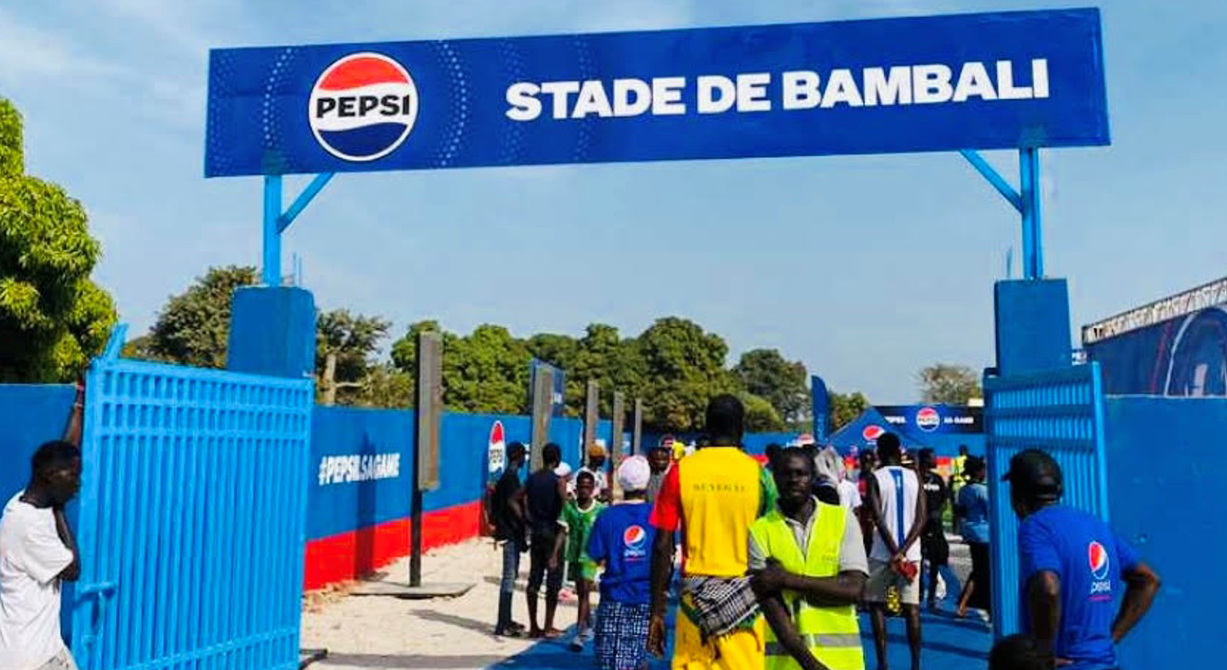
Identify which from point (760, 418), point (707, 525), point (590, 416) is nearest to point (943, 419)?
point (590, 416)

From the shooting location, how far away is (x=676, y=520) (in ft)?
17.3

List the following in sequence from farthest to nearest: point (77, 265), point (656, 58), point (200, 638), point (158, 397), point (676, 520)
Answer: point (77, 265) → point (656, 58) → point (200, 638) → point (158, 397) → point (676, 520)

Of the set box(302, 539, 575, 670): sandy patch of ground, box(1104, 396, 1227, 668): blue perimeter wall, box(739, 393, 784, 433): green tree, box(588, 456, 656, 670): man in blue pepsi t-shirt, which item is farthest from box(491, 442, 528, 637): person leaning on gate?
box(739, 393, 784, 433): green tree

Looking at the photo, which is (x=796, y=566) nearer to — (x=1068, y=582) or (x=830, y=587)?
(x=830, y=587)

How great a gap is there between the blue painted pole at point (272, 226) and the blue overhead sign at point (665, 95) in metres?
0.13

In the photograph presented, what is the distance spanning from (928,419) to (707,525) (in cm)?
2428

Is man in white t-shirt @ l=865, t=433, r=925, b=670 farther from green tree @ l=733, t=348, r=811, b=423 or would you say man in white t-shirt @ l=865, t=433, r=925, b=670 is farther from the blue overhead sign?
green tree @ l=733, t=348, r=811, b=423

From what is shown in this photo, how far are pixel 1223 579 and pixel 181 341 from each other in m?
37.9

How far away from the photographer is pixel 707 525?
5.18 metres

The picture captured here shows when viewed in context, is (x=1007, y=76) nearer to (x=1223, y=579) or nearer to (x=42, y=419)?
(x=1223, y=579)

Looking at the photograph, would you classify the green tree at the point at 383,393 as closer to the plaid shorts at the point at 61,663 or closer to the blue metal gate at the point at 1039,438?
the blue metal gate at the point at 1039,438

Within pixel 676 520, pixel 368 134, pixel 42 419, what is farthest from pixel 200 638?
pixel 368 134

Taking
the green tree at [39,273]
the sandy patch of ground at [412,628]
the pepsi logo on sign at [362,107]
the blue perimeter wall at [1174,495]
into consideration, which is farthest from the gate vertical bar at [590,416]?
the blue perimeter wall at [1174,495]

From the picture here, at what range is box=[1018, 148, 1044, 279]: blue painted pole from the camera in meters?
7.61
